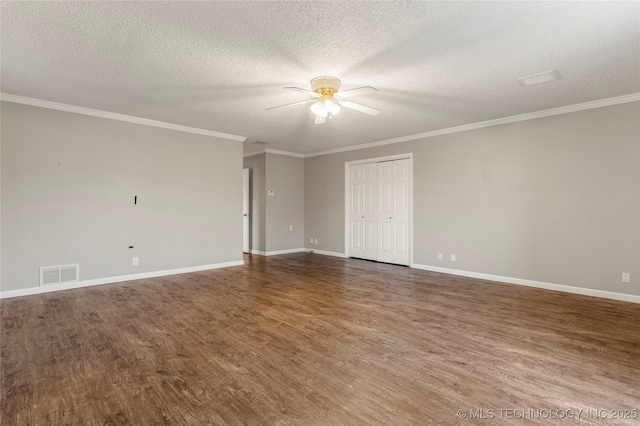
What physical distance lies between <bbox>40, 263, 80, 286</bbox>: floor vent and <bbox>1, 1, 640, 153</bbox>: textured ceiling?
2326 millimetres

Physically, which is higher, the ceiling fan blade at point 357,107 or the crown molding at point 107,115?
the crown molding at point 107,115

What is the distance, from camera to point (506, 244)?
4891mm

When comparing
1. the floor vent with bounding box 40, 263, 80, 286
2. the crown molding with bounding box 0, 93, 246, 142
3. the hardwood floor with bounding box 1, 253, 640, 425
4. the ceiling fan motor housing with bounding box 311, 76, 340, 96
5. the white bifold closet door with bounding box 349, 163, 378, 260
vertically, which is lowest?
the hardwood floor with bounding box 1, 253, 640, 425

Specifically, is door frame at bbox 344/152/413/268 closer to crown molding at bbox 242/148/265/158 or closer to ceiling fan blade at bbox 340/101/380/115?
crown molding at bbox 242/148/265/158

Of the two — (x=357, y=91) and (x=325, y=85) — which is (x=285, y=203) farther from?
(x=325, y=85)

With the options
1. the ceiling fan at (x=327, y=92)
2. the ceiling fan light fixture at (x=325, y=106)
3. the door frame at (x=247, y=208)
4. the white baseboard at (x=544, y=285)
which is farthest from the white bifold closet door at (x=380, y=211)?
the ceiling fan light fixture at (x=325, y=106)

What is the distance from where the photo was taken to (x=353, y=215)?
720 centimetres

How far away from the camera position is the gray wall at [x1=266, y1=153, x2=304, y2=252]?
7.54 meters

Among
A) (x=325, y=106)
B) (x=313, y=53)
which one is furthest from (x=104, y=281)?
(x=313, y=53)

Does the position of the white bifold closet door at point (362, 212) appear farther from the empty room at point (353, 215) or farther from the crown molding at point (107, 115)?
the crown molding at point (107, 115)

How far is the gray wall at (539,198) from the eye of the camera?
13.0 feet

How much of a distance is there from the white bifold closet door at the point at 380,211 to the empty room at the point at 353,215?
5 cm

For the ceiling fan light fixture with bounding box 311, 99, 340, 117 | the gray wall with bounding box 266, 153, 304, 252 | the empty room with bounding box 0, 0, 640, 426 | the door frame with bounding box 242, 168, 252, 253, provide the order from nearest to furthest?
the empty room with bounding box 0, 0, 640, 426
the ceiling fan light fixture with bounding box 311, 99, 340, 117
the gray wall with bounding box 266, 153, 304, 252
the door frame with bounding box 242, 168, 252, 253

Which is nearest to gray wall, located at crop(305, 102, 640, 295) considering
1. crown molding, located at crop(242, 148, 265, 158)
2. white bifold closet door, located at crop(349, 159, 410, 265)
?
white bifold closet door, located at crop(349, 159, 410, 265)
